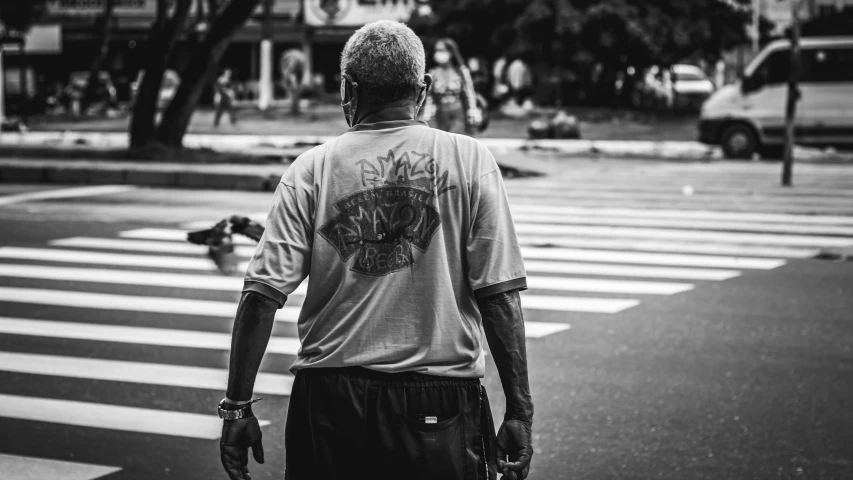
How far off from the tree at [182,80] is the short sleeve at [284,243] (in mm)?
18484

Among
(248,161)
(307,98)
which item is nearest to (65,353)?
(248,161)

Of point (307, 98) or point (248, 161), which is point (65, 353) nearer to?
point (248, 161)

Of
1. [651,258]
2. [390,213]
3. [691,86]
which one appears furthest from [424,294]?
[691,86]

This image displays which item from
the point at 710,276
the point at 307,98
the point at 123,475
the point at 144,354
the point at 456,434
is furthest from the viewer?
the point at 307,98

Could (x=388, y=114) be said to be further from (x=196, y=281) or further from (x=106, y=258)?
(x=106, y=258)

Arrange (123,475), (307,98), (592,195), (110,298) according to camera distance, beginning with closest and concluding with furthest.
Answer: (123,475) → (110,298) → (592,195) → (307,98)

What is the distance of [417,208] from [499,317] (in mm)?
322

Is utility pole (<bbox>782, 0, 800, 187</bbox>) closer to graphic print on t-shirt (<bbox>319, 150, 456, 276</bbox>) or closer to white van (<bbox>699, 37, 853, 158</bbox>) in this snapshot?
white van (<bbox>699, 37, 853, 158</bbox>)

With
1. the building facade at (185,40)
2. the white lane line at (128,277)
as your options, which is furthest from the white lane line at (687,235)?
the building facade at (185,40)

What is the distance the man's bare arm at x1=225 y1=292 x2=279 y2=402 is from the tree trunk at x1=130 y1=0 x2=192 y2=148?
1898 centimetres

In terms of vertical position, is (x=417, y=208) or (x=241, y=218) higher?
(x=417, y=208)

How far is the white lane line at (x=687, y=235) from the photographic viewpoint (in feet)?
38.0

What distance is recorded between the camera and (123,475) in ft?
16.0

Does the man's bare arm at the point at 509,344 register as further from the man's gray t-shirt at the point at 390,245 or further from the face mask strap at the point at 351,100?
the face mask strap at the point at 351,100
